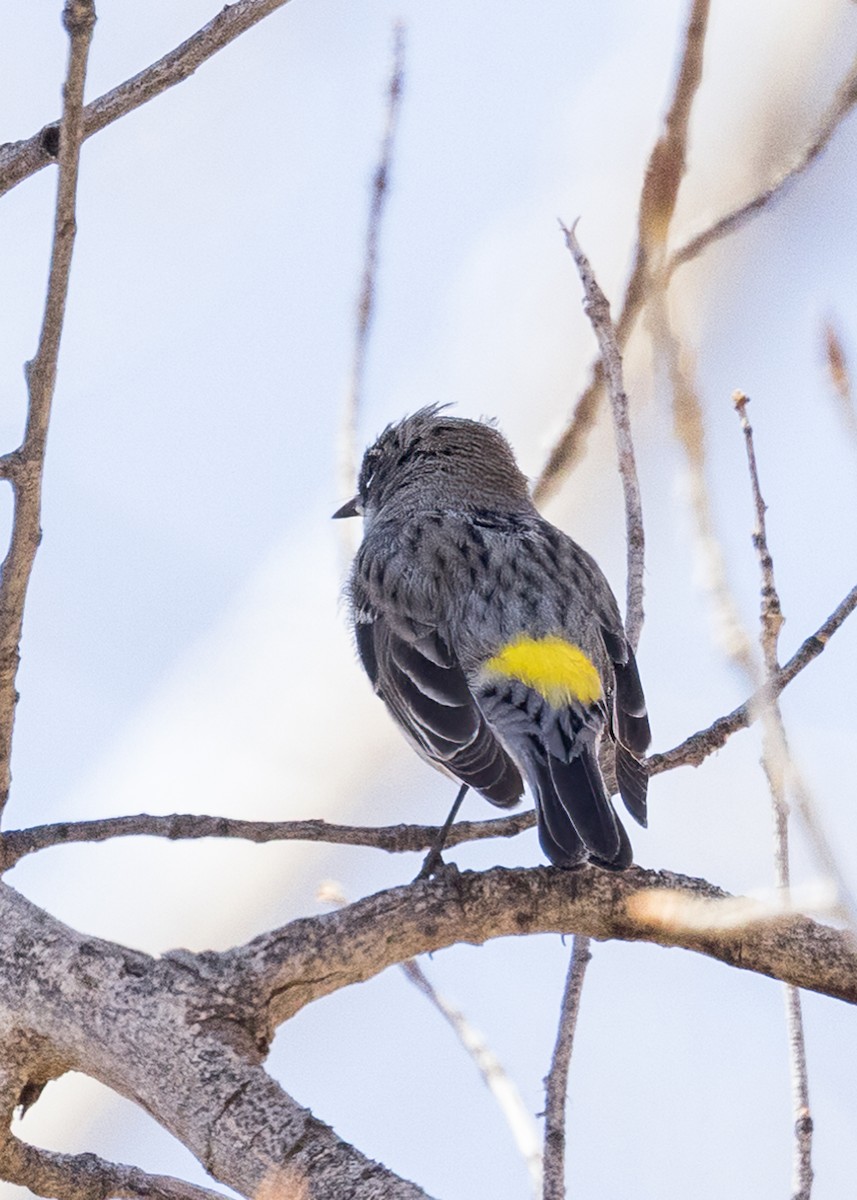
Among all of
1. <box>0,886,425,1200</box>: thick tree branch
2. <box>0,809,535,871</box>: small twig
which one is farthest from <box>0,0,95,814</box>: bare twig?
<box>0,886,425,1200</box>: thick tree branch

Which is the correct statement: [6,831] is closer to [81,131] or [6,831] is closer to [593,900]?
[593,900]

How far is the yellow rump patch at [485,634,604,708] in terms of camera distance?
4.07 metres

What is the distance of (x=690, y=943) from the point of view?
2990 millimetres

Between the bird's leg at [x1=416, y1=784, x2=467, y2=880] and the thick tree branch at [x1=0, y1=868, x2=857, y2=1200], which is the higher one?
the bird's leg at [x1=416, y1=784, x2=467, y2=880]

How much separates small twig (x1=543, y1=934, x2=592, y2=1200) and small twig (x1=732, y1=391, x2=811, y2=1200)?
1.41 ft

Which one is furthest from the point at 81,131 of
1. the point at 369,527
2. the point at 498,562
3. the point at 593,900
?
the point at 369,527

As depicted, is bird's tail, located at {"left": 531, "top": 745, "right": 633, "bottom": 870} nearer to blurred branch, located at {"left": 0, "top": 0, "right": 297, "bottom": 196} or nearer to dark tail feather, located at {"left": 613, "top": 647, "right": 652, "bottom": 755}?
dark tail feather, located at {"left": 613, "top": 647, "right": 652, "bottom": 755}

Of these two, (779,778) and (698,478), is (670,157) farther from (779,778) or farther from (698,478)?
(779,778)

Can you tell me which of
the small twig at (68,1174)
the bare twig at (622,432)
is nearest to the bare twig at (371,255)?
the bare twig at (622,432)

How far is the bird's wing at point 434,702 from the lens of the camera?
385 centimetres

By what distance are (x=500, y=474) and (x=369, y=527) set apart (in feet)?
2.01

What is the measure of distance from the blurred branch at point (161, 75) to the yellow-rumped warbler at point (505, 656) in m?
1.81

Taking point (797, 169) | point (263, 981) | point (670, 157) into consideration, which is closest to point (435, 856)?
point (263, 981)

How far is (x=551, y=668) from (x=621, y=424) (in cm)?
78
